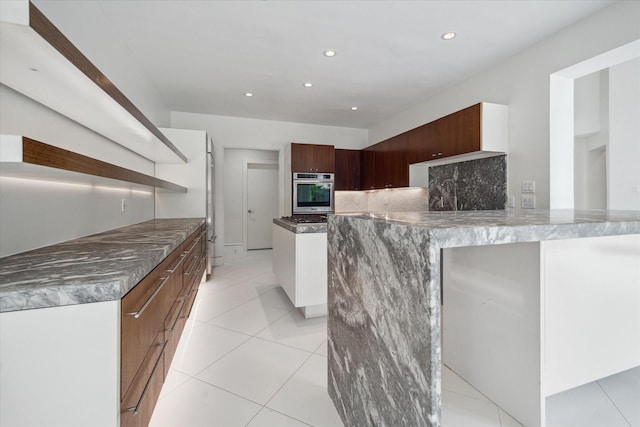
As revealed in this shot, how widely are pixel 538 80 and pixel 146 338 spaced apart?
135 inches

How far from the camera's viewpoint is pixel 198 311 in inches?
104

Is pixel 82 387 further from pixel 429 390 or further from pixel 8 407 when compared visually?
pixel 429 390

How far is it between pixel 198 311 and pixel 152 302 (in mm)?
1705

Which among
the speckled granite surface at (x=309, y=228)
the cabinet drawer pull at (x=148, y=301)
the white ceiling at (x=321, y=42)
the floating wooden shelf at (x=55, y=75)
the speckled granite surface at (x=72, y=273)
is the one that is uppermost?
the white ceiling at (x=321, y=42)

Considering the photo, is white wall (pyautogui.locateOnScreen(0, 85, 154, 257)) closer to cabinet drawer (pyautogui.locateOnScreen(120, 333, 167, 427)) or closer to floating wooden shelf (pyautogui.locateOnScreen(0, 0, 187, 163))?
floating wooden shelf (pyautogui.locateOnScreen(0, 0, 187, 163))

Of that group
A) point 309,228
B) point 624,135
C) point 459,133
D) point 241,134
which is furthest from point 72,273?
point 624,135

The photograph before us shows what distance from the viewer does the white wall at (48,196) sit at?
113cm

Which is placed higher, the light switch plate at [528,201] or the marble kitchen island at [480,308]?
the light switch plate at [528,201]

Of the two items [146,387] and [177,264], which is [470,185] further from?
[146,387]

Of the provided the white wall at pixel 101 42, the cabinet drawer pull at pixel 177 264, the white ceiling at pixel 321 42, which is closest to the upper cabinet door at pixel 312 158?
the white ceiling at pixel 321 42

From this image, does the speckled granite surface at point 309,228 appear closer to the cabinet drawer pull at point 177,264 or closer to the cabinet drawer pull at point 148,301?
the cabinet drawer pull at point 177,264

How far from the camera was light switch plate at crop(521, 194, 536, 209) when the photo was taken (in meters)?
2.50

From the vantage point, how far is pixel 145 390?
1025 millimetres

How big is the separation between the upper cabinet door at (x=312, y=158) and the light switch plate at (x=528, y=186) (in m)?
2.79
